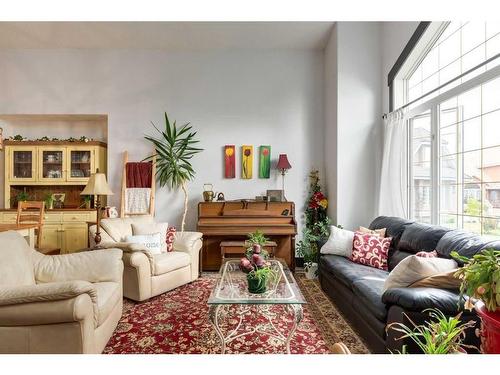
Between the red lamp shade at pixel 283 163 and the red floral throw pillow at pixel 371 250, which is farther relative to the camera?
the red lamp shade at pixel 283 163

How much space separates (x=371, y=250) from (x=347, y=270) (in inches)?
18.4

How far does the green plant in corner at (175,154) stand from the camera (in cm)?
495

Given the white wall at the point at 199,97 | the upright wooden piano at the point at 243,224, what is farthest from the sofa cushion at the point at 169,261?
the white wall at the point at 199,97

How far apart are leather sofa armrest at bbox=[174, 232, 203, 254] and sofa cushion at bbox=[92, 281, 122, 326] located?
1.41 m

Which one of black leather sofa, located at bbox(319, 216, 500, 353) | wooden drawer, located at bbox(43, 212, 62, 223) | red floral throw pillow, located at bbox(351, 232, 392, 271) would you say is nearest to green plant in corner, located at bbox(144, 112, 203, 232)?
wooden drawer, located at bbox(43, 212, 62, 223)

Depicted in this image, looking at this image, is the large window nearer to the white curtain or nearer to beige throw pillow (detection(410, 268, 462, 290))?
the white curtain

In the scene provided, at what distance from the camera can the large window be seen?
8.76 feet

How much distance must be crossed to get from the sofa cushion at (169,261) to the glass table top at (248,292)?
2.79ft

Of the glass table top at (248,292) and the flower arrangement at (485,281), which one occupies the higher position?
the flower arrangement at (485,281)

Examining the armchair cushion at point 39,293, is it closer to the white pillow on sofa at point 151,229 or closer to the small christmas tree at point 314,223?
the white pillow on sofa at point 151,229

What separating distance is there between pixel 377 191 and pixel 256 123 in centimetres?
212

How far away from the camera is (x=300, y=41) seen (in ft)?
16.2
